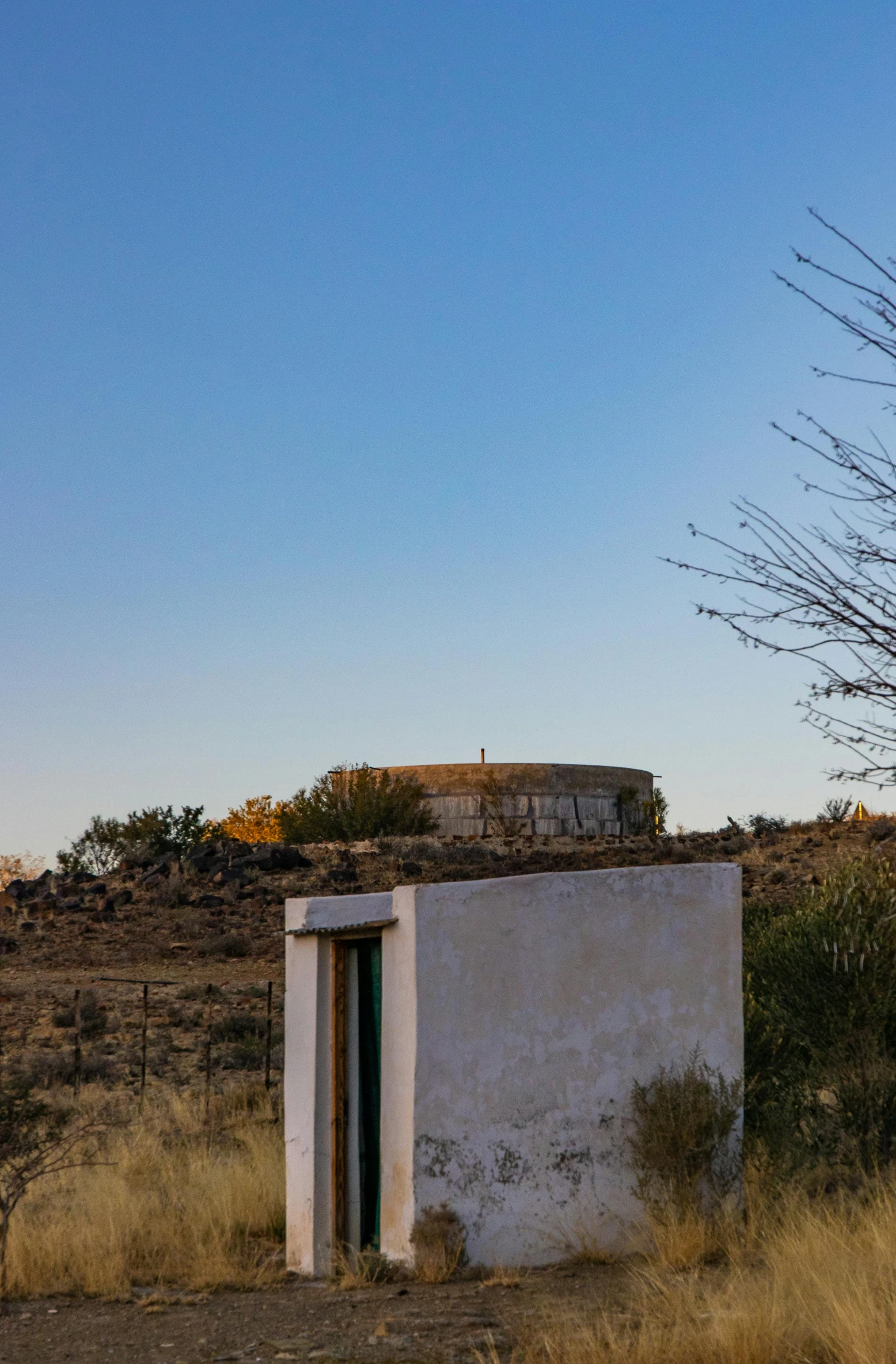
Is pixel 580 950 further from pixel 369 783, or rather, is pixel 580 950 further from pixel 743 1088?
pixel 369 783

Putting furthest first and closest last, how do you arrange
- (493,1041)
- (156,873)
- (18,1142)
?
(156,873)
(18,1142)
(493,1041)

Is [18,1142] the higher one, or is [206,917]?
[206,917]

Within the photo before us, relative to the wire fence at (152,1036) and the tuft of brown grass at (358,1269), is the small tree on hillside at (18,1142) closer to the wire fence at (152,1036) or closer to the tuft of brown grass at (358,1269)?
the tuft of brown grass at (358,1269)

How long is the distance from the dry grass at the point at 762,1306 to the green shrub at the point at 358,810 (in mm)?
27410

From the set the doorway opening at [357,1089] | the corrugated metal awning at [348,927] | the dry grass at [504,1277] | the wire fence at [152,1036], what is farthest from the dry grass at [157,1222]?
the wire fence at [152,1036]

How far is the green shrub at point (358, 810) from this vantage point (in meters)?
36.1

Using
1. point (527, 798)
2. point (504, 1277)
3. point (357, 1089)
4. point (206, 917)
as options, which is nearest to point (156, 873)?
point (206, 917)

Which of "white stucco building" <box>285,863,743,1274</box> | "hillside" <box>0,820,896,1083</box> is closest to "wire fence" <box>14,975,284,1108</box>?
"hillside" <box>0,820,896,1083</box>

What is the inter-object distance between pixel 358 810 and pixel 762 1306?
31230 millimetres

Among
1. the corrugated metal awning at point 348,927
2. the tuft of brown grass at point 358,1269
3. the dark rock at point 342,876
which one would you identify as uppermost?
the corrugated metal awning at point 348,927

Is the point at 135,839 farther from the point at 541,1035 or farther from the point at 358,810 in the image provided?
the point at 541,1035

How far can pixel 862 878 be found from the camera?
408 inches

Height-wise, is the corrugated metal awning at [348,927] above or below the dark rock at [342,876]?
above

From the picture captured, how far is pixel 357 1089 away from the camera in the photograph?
827 cm
